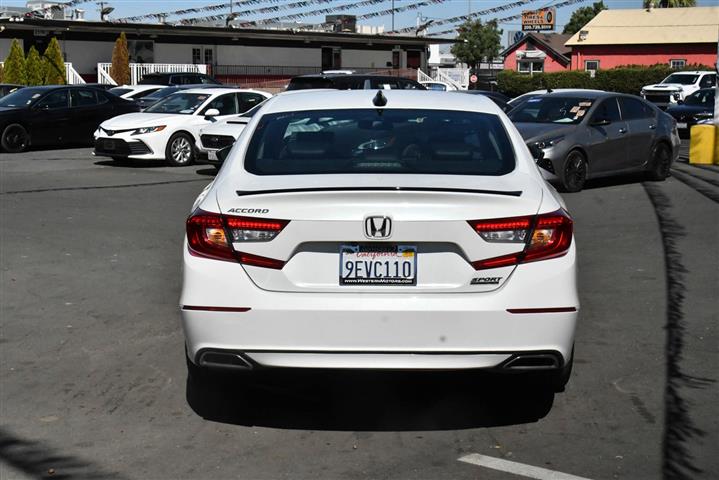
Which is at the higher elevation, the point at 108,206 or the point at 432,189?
the point at 432,189

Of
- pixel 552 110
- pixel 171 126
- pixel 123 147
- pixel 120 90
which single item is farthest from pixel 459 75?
pixel 552 110

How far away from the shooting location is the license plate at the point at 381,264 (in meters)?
5.04

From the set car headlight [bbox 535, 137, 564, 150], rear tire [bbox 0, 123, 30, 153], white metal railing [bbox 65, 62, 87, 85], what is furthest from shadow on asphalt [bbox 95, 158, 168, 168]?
white metal railing [bbox 65, 62, 87, 85]

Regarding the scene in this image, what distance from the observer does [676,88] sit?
41.8 meters

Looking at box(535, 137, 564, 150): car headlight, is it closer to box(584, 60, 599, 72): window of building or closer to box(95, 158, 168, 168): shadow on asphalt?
box(95, 158, 168, 168): shadow on asphalt

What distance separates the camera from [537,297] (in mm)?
5102

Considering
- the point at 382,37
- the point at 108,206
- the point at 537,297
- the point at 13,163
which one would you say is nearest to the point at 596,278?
the point at 537,297

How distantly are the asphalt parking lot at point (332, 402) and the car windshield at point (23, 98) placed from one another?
14343 mm

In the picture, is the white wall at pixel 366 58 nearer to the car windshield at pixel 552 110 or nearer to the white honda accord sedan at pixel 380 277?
the car windshield at pixel 552 110

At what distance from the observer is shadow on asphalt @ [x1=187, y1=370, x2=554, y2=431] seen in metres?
5.64

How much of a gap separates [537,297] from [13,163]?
17.4 meters

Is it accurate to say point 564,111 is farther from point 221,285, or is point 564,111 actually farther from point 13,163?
point 221,285

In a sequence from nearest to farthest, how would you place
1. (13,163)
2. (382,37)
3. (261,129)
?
(261,129) < (13,163) < (382,37)

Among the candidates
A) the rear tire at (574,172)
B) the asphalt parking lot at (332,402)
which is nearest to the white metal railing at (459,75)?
the rear tire at (574,172)
